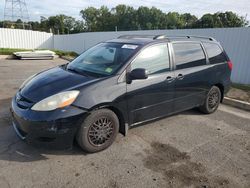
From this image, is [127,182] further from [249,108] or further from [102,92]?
[249,108]

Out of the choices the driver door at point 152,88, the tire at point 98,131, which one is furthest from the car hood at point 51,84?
the driver door at point 152,88

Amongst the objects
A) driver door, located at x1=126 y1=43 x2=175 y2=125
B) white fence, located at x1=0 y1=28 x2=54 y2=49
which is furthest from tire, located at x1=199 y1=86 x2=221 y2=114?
white fence, located at x1=0 y1=28 x2=54 y2=49

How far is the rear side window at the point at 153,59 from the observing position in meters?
3.94

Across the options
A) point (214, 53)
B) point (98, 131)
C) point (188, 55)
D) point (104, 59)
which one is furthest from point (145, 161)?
point (214, 53)

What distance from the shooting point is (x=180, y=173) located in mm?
3201

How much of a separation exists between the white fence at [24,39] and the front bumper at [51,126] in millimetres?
23959

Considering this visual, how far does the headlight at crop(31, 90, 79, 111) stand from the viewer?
10.5 ft

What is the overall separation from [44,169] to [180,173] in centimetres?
183

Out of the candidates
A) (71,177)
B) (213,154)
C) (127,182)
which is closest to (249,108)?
(213,154)

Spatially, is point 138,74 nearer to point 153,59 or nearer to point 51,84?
point 153,59

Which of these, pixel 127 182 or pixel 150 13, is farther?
pixel 150 13

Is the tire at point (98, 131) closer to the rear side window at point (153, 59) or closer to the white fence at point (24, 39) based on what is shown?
the rear side window at point (153, 59)

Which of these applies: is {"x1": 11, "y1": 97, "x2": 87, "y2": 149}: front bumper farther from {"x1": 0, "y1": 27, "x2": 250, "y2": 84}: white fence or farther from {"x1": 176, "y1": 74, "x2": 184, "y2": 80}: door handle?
{"x1": 0, "y1": 27, "x2": 250, "y2": 84}: white fence

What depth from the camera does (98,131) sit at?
3543 mm
